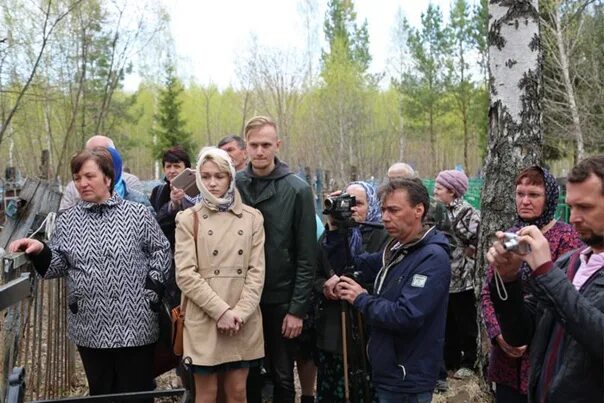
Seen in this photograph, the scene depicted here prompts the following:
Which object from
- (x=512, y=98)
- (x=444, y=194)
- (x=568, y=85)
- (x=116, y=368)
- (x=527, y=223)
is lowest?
(x=116, y=368)

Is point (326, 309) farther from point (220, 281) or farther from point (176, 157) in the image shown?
point (176, 157)

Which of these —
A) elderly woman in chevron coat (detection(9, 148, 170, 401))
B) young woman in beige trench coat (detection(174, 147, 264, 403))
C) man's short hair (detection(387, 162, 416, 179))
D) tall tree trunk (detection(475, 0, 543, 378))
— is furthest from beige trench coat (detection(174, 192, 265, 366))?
man's short hair (detection(387, 162, 416, 179))

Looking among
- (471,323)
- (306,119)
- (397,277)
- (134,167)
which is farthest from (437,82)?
(397,277)

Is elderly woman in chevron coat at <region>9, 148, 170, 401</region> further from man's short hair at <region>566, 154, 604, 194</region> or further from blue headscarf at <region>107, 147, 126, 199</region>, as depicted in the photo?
man's short hair at <region>566, 154, 604, 194</region>

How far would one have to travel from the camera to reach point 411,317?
289 centimetres

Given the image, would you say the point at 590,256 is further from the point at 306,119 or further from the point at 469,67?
the point at 469,67

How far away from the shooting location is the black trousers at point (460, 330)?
544cm

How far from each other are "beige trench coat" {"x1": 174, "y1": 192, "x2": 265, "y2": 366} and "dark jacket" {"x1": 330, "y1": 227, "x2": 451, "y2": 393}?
27.8 inches

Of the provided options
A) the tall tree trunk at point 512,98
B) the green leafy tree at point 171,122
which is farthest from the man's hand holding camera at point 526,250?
the green leafy tree at point 171,122

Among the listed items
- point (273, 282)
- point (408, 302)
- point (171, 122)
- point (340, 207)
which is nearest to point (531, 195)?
point (408, 302)

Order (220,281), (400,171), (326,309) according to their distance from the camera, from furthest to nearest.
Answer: (400,171) < (326,309) < (220,281)

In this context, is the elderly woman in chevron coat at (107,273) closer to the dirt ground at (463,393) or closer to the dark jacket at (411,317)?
the dark jacket at (411,317)

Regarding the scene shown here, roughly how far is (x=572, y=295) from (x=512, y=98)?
2734mm

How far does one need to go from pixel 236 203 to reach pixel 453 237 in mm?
2381
